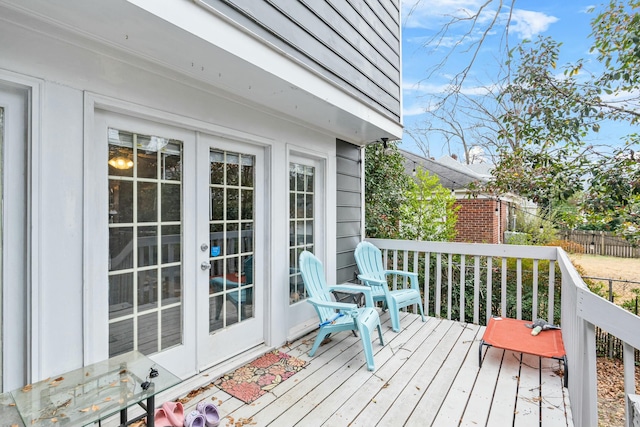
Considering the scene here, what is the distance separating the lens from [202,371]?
249 centimetres

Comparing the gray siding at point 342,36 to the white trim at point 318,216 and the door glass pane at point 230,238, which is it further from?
the door glass pane at point 230,238

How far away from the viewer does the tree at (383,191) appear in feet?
17.0

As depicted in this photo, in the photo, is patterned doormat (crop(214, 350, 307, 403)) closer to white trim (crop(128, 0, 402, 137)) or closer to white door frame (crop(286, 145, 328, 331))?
white door frame (crop(286, 145, 328, 331))

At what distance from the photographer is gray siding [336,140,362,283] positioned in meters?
4.11

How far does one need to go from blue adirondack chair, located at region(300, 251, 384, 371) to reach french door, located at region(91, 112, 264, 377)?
0.49 meters

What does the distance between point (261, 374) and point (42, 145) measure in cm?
212

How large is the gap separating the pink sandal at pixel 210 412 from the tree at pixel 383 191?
357cm

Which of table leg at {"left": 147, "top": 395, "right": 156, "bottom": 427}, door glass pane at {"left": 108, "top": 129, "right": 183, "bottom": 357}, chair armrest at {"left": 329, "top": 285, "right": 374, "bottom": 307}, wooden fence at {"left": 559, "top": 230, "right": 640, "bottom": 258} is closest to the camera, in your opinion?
table leg at {"left": 147, "top": 395, "right": 156, "bottom": 427}

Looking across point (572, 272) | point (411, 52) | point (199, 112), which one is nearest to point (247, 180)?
point (199, 112)

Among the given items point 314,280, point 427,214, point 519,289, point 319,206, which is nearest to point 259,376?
point 314,280

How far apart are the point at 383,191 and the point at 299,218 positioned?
2.18 m

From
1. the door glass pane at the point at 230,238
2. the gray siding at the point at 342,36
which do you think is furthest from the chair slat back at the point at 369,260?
the gray siding at the point at 342,36

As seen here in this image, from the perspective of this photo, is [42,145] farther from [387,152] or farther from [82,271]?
[387,152]

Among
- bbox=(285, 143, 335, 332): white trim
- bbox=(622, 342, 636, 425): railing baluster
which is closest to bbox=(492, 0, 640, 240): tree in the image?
bbox=(285, 143, 335, 332): white trim
